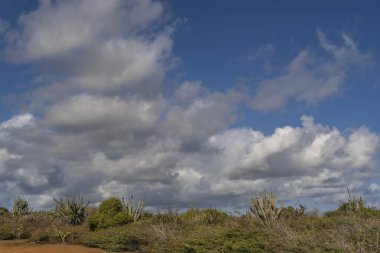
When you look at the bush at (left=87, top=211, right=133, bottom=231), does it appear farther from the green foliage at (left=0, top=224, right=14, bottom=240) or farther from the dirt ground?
the dirt ground

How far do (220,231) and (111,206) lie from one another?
13.6 metres

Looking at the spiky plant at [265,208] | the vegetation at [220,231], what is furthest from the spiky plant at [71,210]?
the spiky plant at [265,208]

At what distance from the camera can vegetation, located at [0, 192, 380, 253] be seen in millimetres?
13867

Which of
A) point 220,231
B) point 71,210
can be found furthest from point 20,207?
point 220,231

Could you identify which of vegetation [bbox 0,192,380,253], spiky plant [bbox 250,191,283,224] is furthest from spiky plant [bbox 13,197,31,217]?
spiky plant [bbox 250,191,283,224]

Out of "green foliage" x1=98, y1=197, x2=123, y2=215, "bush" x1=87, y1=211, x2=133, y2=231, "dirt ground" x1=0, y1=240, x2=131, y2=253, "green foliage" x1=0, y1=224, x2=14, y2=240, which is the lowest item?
"dirt ground" x1=0, y1=240, x2=131, y2=253

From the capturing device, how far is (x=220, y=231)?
16016 mm

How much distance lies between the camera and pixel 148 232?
63.3ft

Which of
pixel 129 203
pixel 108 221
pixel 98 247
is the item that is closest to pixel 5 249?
pixel 98 247

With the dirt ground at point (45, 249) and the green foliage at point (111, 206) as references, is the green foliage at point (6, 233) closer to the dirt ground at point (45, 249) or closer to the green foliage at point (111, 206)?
the dirt ground at point (45, 249)

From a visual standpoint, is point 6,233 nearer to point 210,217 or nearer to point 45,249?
point 45,249

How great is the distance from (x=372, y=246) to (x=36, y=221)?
2357 cm

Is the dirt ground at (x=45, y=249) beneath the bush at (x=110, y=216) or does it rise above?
beneath

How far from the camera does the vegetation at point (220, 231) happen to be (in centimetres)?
1387
